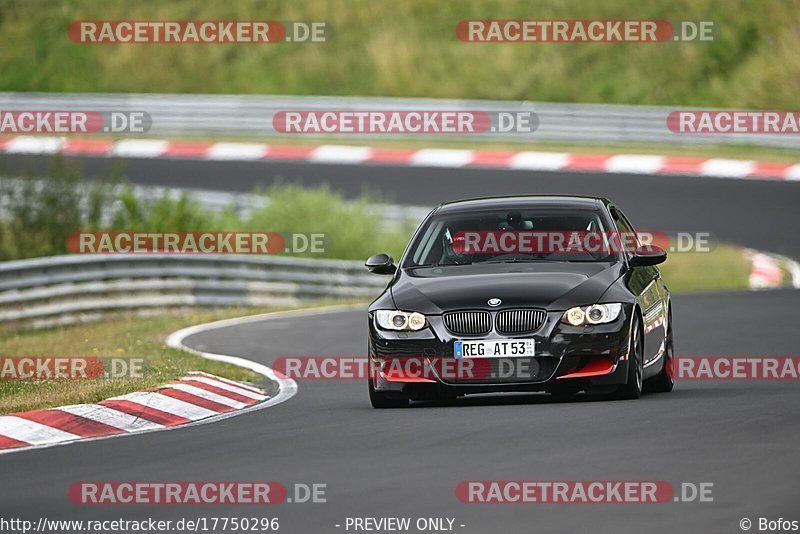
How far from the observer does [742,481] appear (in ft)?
28.1

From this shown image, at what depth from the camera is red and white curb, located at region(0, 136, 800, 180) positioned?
3300 centimetres

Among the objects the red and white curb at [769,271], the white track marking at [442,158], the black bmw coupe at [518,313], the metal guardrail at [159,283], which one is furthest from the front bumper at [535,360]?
the white track marking at [442,158]

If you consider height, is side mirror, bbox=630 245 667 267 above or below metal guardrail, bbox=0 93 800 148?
below

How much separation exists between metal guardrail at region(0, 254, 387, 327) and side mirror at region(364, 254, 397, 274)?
9.67 m

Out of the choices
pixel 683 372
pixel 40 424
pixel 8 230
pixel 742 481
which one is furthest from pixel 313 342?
pixel 742 481

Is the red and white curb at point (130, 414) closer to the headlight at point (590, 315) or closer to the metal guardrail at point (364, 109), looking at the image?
the headlight at point (590, 315)

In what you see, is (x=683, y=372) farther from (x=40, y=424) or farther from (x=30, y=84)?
(x=30, y=84)

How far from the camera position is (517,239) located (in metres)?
12.8

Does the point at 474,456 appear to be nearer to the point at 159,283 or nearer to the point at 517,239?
the point at 517,239

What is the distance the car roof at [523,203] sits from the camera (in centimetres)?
1309

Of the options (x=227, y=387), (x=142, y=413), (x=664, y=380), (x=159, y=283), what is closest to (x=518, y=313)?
(x=664, y=380)

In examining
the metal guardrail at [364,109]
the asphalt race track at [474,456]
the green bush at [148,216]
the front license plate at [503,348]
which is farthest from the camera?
the metal guardrail at [364,109]

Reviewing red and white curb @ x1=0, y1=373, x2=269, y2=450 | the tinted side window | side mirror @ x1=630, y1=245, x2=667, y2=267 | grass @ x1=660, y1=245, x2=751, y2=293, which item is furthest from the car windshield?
grass @ x1=660, y1=245, x2=751, y2=293

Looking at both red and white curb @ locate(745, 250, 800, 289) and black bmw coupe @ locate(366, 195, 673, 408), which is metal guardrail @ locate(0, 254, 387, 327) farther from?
black bmw coupe @ locate(366, 195, 673, 408)
